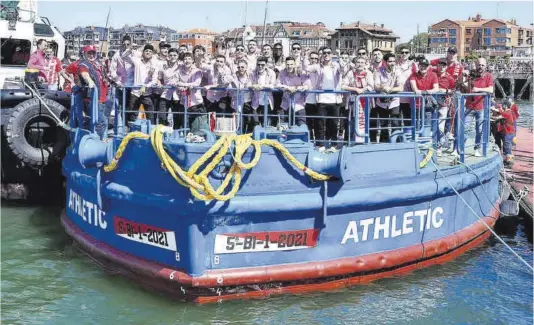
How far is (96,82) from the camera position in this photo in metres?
9.48

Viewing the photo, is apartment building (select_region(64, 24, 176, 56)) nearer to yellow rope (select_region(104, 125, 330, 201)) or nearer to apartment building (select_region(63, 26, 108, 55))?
apartment building (select_region(63, 26, 108, 55))

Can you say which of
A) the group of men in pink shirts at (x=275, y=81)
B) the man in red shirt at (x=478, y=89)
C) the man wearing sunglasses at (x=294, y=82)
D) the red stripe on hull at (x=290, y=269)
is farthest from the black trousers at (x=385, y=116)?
the red stripe on hull at (x=290, y=269)

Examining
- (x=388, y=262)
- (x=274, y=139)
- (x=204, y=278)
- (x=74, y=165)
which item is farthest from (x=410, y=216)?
(x=74, y=165)

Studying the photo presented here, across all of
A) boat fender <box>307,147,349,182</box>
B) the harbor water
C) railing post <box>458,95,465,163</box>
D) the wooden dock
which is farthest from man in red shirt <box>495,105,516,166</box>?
boat fender <box>307,147,349,182</box>

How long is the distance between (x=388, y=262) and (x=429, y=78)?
2.77 meters

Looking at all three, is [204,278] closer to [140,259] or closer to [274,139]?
[140,259]

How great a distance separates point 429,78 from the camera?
31.3 feet

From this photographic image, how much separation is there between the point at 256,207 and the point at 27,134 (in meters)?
5.65

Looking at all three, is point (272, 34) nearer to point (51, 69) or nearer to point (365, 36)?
point (365, 36)

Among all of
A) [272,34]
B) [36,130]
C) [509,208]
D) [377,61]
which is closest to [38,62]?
[36,130]

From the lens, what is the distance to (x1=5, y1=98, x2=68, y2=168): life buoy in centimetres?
1103

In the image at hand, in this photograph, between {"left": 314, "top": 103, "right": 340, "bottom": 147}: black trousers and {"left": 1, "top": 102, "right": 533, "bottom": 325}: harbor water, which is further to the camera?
{"left": 314, "top": 103, "right": 340, "bottom": 147}: black trousers

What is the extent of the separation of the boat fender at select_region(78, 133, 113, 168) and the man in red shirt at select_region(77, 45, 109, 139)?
0.67 metres

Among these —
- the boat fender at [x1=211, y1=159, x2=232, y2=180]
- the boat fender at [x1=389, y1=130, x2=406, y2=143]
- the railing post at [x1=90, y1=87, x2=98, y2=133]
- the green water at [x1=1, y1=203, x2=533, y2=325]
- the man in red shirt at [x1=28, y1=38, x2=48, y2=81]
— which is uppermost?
the man in red shirt at [x1=28, y1=38, x2=48, y2=81]
